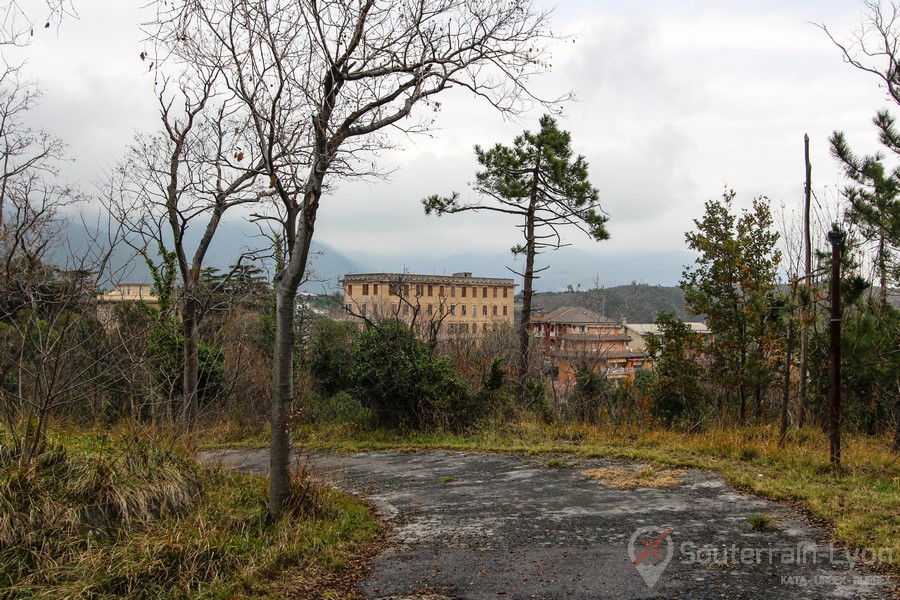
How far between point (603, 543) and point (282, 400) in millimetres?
3007

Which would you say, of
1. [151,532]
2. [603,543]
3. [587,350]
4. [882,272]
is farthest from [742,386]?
[151,532]

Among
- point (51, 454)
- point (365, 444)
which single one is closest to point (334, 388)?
point (365, 444)

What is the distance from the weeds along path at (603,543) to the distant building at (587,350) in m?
8.95

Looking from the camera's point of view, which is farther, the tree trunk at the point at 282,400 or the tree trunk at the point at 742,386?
the tree trunk at the point at 742,386

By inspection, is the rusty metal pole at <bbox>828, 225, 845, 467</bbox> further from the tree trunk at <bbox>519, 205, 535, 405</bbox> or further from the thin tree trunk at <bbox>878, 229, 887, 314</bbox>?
the tree trunk at <bbox>519, 205, 535, 405</bbox>

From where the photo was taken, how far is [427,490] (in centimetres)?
773

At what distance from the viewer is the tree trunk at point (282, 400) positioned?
5766 millimetres

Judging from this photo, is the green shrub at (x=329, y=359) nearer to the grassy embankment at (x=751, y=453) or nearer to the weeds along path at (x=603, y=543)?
the grassy embankment at (x=751, y=453)

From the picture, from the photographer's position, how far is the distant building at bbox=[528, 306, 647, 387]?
19.2 m

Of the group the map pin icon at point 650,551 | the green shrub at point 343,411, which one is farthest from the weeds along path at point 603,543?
the green shrub at point 343,411

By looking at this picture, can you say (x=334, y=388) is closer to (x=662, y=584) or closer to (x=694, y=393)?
(x=694, y=393)

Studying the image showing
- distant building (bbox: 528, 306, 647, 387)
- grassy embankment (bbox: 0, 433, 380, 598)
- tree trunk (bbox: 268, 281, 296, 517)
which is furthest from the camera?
distant building (bbox: 528, 306, 647, 387)

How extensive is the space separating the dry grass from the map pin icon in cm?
164

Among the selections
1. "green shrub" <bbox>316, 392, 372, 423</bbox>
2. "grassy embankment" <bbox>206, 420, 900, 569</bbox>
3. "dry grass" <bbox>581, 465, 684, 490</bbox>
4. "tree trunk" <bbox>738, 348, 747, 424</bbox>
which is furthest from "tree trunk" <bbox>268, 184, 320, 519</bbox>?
"tree trunk" <bbox>738, 348, 747, 424</bbox>
